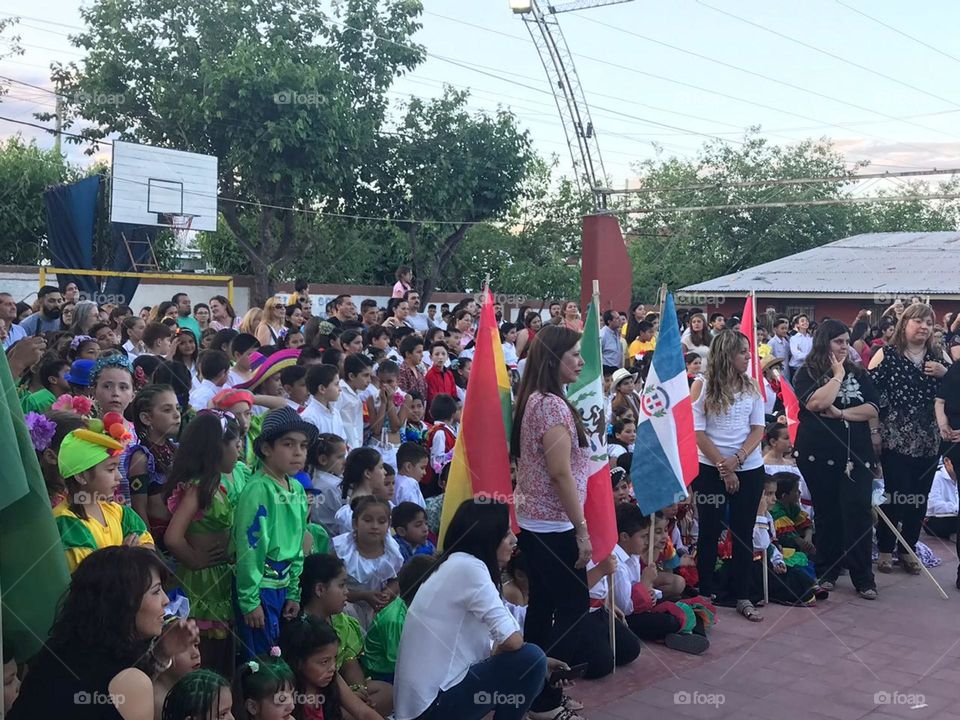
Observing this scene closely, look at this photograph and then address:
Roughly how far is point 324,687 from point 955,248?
30.5 meters

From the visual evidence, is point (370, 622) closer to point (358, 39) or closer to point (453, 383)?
point (453, 383)

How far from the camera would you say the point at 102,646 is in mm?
3059

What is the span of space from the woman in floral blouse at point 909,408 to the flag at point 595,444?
113 inches

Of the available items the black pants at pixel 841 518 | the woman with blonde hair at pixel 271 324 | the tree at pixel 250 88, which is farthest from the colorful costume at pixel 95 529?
the tree at pixel 250 88

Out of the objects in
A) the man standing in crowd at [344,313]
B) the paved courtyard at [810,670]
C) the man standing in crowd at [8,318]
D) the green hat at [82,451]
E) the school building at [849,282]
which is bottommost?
the paved courtyard at [810,670]

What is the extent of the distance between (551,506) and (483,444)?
0.55 m

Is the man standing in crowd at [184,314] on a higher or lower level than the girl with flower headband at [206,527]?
higher

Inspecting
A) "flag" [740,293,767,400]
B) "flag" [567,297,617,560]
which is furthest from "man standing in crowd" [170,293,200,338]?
"flag" [740,293,767,400]

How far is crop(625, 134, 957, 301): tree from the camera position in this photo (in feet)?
130

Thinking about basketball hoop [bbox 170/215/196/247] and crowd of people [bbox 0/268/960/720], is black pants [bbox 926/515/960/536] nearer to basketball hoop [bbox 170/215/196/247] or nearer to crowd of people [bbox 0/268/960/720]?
crowd of people [bbox 0/268/960/720]

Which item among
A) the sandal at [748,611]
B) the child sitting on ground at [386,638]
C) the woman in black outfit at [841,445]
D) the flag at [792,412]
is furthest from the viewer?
the flag at [792,412]

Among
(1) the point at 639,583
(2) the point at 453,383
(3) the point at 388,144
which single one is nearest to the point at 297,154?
(3) the point at 388,144

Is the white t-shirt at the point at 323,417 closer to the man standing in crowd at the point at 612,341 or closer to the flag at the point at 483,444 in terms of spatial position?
the flag at the point at 483,444

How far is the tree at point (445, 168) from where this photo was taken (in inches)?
933
